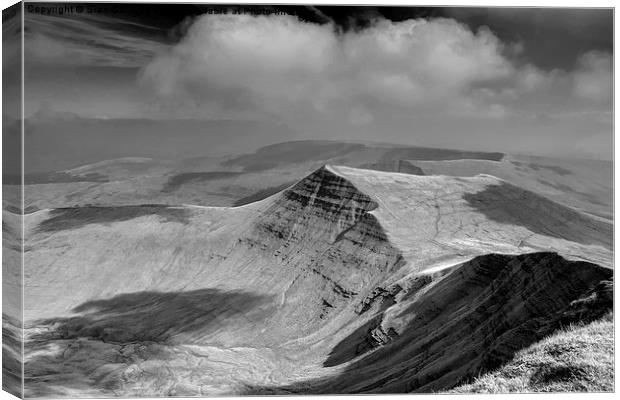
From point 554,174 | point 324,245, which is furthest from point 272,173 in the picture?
point 554,174

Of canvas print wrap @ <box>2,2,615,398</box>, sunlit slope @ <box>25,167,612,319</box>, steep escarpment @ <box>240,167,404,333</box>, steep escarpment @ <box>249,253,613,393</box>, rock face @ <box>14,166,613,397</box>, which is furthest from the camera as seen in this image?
sunlit slope @ <box>25,167,612,319</box>

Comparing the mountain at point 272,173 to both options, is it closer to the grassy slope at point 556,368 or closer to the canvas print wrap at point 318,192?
the canvas print wrap at point 318,192

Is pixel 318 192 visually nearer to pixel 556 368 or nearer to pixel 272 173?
pixel 272 173

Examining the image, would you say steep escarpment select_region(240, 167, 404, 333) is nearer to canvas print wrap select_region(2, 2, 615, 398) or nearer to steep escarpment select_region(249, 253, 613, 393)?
canvas print wrap select_region(2, 2, 615, 398)

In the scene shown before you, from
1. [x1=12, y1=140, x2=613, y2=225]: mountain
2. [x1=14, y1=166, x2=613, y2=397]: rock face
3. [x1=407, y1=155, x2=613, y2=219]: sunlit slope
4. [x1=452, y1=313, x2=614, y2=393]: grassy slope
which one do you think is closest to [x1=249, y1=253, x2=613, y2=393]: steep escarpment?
[x1=14, y1=166, x2=613, y2=397]: rock face

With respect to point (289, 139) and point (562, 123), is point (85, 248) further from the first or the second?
point (562, 123)
